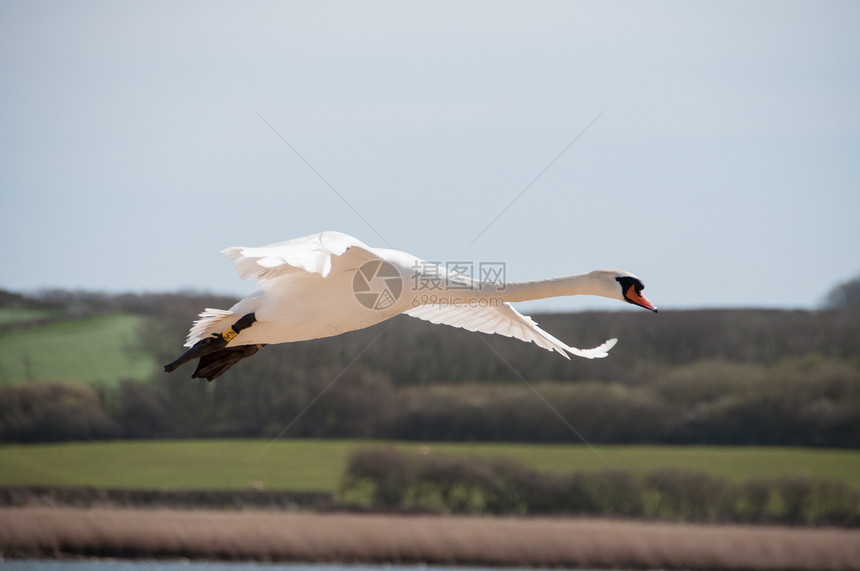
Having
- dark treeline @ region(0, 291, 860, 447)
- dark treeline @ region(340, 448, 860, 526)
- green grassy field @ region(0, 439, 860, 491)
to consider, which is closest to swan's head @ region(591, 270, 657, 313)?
dark treeline @ region(340, 448, 860, 526)

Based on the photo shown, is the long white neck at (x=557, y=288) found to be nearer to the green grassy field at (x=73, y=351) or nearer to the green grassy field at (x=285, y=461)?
the green grassy field at (x=285, y=461)

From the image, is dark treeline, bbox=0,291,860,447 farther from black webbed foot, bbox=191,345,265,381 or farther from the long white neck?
the long white neck

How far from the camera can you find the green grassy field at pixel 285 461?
44844 millimetres

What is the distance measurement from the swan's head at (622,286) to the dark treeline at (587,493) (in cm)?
3122

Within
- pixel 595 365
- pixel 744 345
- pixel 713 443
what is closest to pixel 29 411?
pixel 595 365

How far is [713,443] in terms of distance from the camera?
5156cm

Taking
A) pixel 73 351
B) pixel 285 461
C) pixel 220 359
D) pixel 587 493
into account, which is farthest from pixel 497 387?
pixel 220 359

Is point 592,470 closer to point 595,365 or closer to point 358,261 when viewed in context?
point 595,365

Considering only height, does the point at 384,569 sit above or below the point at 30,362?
below

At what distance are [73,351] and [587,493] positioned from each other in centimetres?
3086

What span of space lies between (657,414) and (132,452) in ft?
89.5

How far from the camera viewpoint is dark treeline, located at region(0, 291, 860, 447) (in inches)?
2069

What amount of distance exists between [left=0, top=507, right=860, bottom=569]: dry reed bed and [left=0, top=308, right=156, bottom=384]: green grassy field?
25059mm

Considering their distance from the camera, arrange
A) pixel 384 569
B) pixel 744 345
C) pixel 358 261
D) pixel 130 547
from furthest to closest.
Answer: pixel 744 345 < pixel 384 569 < pixel 130 547 < pixel 358 261
